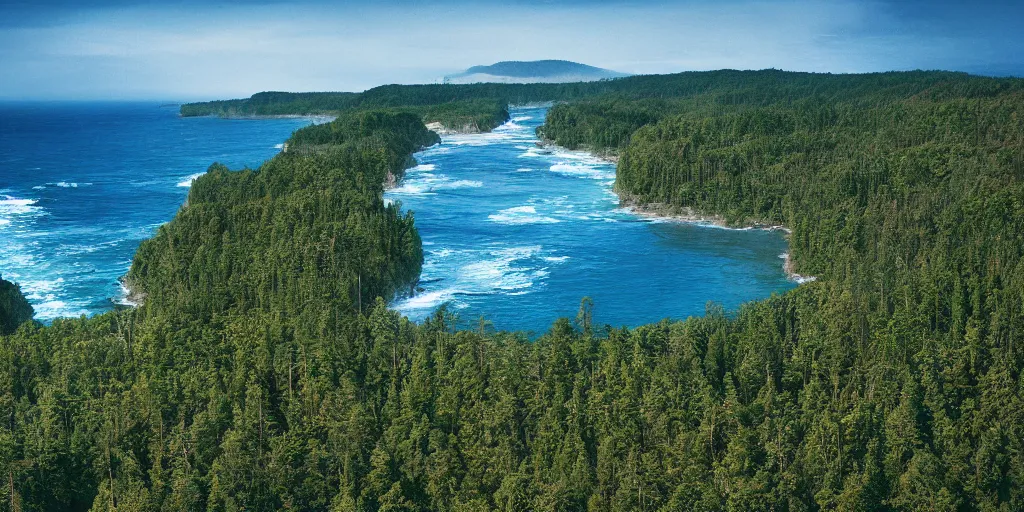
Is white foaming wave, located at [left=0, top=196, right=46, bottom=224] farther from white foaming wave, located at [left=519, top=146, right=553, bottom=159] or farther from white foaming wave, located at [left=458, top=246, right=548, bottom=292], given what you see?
white foaming wave, located at [left=519, top=146, right=553, bottom=159]

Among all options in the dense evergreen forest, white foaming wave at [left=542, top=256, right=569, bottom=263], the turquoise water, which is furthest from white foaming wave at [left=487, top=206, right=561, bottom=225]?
the dense evergreen forest

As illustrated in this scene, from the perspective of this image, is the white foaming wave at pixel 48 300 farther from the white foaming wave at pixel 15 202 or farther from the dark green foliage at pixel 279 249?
the white foaming wave at pixel 15 202

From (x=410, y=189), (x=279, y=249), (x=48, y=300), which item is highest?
(x=279, y=249)

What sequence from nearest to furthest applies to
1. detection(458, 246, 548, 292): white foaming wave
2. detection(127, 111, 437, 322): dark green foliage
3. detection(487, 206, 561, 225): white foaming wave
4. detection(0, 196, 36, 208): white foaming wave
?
detection(127, 111, 437, 322): dark green foliage < detection(458, 246, 548, 292): white foaming wave < detection(487, 206, 561, 225): white foaming wave < detection(0, 196, 36, 208): white foaming wave

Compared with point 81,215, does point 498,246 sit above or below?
below

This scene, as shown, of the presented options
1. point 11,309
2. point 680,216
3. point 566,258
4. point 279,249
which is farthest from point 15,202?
point 680,216

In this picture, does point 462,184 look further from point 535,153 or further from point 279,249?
point 279,249

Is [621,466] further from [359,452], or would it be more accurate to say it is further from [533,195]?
[533,195]
